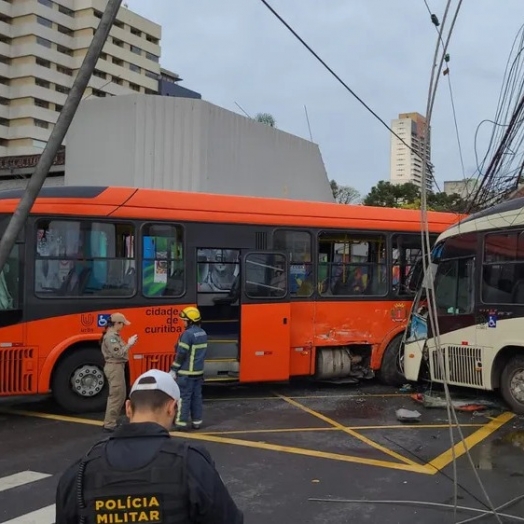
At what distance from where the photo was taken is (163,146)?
60.4 feet

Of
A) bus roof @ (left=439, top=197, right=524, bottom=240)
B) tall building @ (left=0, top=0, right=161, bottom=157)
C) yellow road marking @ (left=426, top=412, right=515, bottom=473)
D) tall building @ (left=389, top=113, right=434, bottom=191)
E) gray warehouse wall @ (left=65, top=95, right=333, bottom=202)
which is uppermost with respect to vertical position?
tall building @ (left=0, top=0, right=161, bottom=157)

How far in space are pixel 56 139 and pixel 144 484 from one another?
3104mm

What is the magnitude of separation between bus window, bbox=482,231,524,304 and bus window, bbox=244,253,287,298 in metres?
3.06

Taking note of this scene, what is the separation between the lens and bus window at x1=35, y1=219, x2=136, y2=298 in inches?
339

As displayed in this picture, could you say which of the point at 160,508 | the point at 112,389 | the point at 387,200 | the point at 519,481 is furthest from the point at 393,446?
the point at 387,200

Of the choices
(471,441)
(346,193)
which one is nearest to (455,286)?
(471,441)

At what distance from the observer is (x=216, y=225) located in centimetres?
954

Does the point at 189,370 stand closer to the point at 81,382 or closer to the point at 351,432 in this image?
the point at 81,382

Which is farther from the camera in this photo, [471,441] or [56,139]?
[471,441]

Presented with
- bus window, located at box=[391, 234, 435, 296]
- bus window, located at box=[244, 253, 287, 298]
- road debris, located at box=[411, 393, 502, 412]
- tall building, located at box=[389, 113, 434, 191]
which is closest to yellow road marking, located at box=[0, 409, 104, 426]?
bus window, located at box=[244, 253, 287, 298]

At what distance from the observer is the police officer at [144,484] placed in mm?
1984

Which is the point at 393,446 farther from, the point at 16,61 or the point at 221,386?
the point at 16,61

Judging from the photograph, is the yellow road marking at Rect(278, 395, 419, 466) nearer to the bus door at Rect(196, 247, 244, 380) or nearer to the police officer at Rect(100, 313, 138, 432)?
the bus door at Rect(196, 247, 244, 380)

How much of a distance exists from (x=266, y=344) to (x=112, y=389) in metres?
2.75
